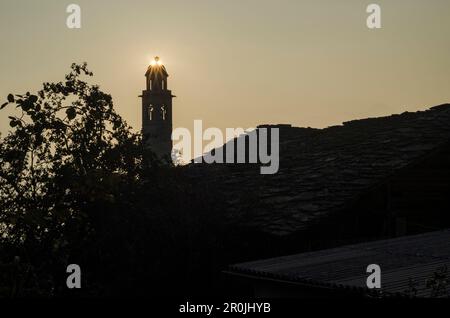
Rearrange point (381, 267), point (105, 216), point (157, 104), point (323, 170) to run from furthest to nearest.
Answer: point (157, 104)
point (323, 170)
point (105, 216)
point (381, 267)

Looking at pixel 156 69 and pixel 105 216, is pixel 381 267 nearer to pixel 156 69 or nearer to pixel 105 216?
pixel 105 216

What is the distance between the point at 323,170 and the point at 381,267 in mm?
11349

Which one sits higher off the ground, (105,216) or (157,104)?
(157,104)

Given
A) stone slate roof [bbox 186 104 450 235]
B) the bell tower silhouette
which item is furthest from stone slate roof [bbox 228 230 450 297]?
the bell tower silhouette

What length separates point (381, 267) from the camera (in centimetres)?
1387

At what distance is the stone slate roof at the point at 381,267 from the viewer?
39.8ft

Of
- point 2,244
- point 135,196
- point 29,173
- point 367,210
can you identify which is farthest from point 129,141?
point 367,210

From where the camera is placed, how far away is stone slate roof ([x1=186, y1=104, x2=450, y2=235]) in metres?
21.8

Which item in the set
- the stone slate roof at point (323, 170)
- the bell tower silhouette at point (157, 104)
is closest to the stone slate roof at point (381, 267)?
the stone slate roof at point (323, 170)

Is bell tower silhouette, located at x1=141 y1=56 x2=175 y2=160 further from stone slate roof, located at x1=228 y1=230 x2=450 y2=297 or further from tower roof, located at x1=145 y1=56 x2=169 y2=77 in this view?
stone slate roof, located at x1=228 y1=230 x2=450 y2=297

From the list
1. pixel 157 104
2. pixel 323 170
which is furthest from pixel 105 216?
pixel 157 104

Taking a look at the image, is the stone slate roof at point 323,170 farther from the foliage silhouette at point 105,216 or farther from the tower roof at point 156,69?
the tower roof at point 156,69

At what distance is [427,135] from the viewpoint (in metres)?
25.1

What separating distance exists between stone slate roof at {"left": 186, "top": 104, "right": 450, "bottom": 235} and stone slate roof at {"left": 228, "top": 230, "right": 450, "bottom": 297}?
13.3ft
